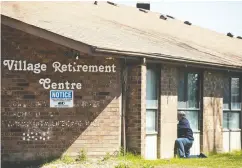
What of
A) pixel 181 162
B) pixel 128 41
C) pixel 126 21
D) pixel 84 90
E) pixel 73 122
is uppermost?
pixel 126 21

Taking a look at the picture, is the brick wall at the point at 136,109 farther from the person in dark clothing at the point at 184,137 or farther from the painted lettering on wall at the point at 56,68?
the person in dark clothing at the point at 184,137

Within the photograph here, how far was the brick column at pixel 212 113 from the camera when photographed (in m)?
16.0

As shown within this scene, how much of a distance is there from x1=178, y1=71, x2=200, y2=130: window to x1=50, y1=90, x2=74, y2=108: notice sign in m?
4.05

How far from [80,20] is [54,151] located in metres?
4.69

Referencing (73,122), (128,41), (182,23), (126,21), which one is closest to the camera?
(73,122)

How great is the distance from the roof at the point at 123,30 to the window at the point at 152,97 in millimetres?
703

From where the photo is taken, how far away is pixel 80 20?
15.2m

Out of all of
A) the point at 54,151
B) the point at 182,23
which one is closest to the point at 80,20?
the point at 54,151

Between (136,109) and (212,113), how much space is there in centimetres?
437

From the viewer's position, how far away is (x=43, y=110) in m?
12.2

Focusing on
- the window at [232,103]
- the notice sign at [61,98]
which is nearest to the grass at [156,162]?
the notice sign at [61,98]

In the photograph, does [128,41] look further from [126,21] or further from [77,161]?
[126,21]

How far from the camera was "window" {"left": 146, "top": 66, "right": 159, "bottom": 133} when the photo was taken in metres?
13.8

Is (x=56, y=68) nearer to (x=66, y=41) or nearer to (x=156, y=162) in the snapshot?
(x=66, y=41)
